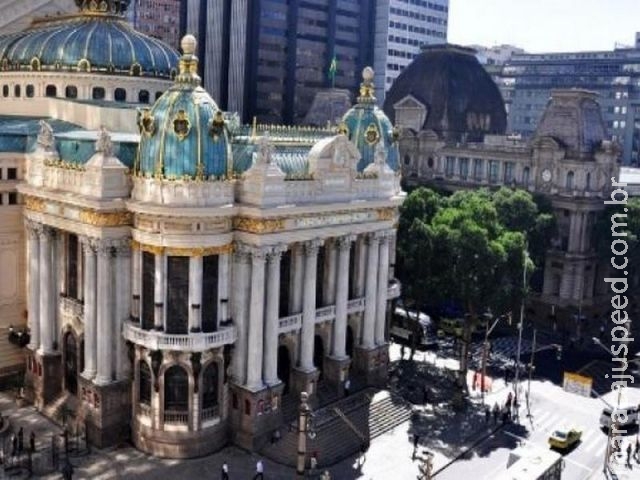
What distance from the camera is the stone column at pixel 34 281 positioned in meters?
69.0

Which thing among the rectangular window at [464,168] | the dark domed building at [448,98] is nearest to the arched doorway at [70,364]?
the rectangular window at [464,168]

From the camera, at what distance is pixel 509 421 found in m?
74.4

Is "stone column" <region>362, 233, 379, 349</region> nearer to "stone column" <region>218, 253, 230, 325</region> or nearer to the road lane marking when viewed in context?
the road lane marking

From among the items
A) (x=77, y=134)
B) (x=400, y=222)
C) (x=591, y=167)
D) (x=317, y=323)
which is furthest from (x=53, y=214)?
(x=591, y=167)

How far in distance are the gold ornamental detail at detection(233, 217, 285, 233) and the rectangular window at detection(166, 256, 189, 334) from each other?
482 centimetres

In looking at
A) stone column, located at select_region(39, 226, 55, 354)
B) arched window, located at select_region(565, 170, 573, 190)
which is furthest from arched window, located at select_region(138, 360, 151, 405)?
arched window, located at select_region(565, 170, 573, 190)

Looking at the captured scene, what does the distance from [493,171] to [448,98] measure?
21.5m

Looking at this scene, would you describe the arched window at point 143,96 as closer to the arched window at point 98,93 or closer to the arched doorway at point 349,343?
the arched window at point 98,93

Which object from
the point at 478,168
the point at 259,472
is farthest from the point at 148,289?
the point at 478,168

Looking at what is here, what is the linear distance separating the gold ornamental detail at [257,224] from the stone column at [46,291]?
1752 centimetres

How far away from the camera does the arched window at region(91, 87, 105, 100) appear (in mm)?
81062

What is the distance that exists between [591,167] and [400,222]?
1261 inches

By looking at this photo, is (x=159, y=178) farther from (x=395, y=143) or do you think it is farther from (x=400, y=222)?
(x=400, y=222)

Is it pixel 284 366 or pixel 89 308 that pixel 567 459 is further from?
pixel 89 308
